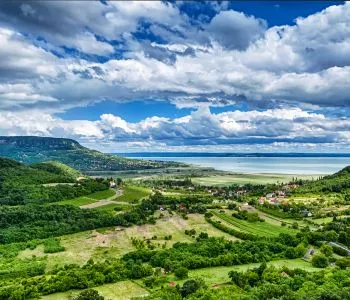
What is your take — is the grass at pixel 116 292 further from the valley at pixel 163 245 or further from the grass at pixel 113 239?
the grass at pixel 113 239

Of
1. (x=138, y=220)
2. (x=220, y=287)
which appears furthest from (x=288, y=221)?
(x=220, y=287)

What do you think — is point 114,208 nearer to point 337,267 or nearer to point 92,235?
point 92,235

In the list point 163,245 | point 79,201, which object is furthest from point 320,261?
point 79,201

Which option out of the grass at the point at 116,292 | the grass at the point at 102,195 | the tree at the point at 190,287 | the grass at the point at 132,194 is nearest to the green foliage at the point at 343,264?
the tree at the point at 190,287

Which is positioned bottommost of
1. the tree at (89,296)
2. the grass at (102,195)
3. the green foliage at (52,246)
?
the green foliage at (52,246)

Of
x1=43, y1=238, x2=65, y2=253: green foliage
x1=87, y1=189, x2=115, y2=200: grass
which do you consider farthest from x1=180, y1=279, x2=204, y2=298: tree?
x1=87, y1=189, x2=115, y2=200: grass

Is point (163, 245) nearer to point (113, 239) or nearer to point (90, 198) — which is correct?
point (113, 239)

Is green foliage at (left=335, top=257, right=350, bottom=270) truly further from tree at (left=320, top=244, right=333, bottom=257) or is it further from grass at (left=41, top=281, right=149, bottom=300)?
grass at (left=41, top=281, right=149, bottom=300)

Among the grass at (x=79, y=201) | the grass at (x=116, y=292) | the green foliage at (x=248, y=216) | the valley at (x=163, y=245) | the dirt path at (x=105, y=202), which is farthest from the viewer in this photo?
the grass at (x=79, y=201)
